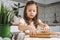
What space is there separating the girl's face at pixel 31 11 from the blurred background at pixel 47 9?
42mm

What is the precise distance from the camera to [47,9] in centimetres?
130

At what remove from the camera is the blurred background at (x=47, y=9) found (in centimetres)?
126

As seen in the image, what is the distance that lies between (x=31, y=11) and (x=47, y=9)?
136 mm

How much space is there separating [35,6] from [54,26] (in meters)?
0.22

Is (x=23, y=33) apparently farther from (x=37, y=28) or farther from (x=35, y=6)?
(x=35, y=6)

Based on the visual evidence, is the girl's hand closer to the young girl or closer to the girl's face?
the young girl

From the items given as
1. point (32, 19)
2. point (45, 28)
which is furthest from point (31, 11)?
point (45, 28)

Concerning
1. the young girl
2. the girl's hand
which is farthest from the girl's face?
the girl's hand

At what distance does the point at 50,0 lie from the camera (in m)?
1.32

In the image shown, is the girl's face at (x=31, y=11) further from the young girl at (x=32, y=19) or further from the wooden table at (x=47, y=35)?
the wooden table at (x=47, y=35)

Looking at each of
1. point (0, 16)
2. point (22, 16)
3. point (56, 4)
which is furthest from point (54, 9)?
point (0, 16)

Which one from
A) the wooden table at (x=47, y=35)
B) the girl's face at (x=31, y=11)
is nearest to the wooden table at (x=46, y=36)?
the wooden table at (x=47, y=35)

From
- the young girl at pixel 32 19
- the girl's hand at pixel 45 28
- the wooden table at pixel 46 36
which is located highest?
the young girl at pixel 32 19

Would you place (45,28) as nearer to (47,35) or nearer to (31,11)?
(47,35)
